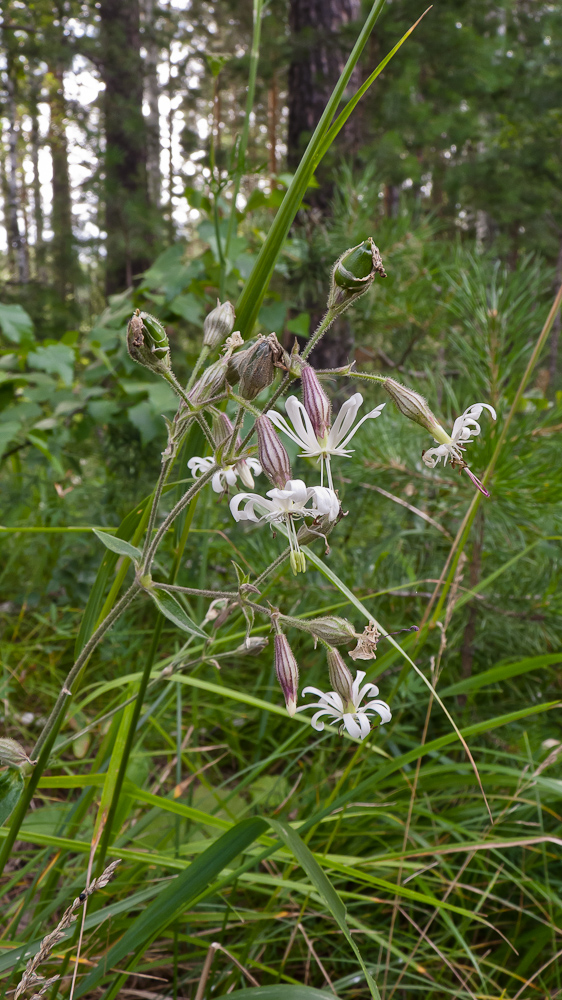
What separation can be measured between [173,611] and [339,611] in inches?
34.1

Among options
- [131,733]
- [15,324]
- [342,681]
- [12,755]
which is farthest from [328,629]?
[15,324]

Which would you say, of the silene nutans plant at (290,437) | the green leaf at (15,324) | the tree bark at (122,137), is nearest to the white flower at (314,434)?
the silene nutans plant at (290,437)

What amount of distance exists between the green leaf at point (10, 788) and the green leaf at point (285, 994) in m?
0.36

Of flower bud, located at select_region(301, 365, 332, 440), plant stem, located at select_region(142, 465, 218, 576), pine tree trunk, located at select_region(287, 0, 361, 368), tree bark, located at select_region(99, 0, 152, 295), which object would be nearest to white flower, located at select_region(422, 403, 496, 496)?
flower bud, located at select_region(301, 365, 332, 440)

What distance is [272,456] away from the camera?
60cm

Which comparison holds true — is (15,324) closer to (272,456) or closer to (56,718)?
(56,718)

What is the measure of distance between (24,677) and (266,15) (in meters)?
3.99

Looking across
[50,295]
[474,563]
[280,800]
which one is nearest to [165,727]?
[280,800]

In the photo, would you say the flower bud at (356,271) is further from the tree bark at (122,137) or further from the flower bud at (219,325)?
the tree bark at (122,137)

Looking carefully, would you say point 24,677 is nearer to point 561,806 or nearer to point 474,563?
point 474,563

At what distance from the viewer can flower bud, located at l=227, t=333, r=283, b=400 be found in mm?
610

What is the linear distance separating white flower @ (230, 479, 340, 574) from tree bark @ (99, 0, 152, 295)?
11.7 ft

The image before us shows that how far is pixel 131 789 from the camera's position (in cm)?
93

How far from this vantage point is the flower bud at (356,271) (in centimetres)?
61
